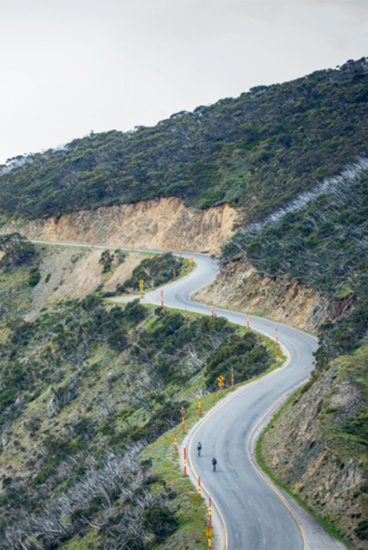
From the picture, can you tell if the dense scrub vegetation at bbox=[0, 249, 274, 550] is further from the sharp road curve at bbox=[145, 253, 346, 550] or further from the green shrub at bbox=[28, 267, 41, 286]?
the green shrub at bbox=[28, 267, 41, 286]

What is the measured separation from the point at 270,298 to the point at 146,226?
29.5m

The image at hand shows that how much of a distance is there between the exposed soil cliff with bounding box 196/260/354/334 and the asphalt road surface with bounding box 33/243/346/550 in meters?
1.44

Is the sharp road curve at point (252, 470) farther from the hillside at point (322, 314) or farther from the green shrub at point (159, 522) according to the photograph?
the green shrub at point (159, 522)

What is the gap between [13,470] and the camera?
30922 millimetres

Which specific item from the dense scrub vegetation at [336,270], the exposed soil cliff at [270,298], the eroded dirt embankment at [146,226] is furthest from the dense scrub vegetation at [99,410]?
the eroded dirt embankment at [146,226]

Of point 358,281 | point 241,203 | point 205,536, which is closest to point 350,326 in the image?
point 358,281

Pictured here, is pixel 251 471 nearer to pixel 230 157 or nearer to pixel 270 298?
pixel 270 298

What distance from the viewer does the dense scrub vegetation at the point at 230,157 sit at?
55.1 meters

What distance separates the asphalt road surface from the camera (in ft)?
45.9

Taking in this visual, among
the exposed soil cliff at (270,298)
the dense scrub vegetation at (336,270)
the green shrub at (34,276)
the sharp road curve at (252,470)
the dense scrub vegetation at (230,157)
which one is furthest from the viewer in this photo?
the green shrub at (34,276)

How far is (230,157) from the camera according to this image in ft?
219

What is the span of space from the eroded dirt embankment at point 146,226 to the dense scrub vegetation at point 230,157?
52.6 inches

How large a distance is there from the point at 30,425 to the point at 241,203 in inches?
1252

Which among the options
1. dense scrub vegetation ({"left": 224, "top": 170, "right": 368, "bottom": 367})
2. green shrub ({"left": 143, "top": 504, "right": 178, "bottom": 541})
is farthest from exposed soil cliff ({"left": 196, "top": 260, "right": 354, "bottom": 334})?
green shrub ({"left": 143, "top": 504, "right": 178, "bottom": 541})
